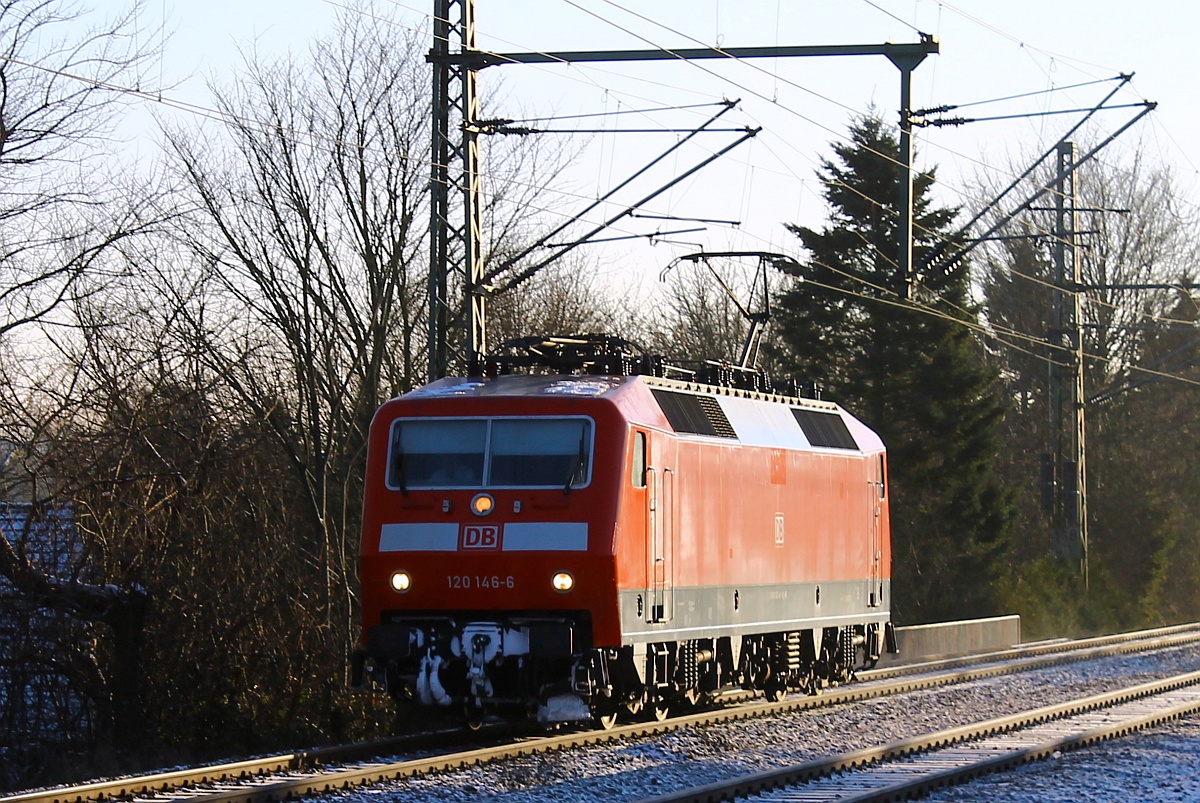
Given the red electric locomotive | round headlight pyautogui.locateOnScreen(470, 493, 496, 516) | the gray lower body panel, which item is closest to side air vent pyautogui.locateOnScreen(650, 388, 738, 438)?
the red electric locomotive

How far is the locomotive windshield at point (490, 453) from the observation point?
14070 millimetres

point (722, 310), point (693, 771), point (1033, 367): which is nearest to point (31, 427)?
point (693, 771)

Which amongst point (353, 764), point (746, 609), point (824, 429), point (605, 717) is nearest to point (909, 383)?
point (824, 429)

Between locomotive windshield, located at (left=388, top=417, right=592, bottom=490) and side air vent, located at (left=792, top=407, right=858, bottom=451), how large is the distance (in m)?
5.22

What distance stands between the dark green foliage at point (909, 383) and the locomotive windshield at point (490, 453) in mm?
23892

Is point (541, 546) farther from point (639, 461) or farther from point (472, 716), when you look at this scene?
point (472, 716)

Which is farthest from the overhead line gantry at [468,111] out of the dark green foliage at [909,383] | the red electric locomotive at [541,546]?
the dark green foliage at [909,383]

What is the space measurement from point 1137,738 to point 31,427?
10401 mm

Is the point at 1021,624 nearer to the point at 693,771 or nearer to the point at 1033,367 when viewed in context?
the point at 1033,367

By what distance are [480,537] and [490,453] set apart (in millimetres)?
737

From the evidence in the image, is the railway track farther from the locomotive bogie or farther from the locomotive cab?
the locomotive cab

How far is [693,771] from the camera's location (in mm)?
12672

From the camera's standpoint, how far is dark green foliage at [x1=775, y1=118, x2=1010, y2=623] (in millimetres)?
37562

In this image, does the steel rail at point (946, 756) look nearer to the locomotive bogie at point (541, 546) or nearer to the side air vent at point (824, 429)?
the locomotive bogie at point (541, 546)
